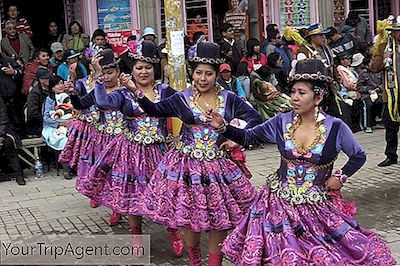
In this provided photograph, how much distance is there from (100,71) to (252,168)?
3764mm

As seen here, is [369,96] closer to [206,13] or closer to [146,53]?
[206,13]

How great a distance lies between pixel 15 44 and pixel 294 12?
6.22 metres

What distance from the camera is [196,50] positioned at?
553 cm

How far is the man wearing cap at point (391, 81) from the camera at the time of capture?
915cm

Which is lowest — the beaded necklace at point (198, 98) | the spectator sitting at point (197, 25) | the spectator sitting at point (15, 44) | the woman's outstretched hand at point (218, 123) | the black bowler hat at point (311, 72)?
the woman's outstretched hand at point (218, 123)

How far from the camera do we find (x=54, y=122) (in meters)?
9.91

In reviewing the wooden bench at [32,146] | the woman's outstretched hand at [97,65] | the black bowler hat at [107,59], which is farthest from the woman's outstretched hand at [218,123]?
the wooden bench at [32,146]

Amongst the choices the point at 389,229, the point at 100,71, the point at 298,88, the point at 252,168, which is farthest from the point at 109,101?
the point at 252,168

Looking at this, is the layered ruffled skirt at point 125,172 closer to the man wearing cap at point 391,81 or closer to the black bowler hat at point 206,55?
the black bowler hat at point 206,55

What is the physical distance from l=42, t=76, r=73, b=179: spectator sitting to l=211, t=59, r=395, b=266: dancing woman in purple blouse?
220 inches

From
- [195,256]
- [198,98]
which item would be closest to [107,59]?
[198,98]

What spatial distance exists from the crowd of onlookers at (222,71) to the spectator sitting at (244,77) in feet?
0.05

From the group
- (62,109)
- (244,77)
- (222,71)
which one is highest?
(222,71)

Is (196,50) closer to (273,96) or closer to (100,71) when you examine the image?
(100,71)
